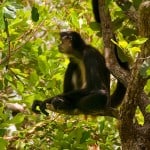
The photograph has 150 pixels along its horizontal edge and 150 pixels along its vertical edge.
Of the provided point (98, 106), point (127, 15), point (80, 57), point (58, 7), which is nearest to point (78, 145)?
point (98, 106)

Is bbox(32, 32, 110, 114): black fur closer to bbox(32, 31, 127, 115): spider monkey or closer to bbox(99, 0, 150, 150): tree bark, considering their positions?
bbox(32, 31, 127, 115): spider monkey

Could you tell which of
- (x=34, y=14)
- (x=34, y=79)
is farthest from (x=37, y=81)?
(x=34, y=14)

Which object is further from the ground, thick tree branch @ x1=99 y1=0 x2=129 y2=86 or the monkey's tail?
thick tree branch @ x1=99 y1=0 x2=129 y2=86

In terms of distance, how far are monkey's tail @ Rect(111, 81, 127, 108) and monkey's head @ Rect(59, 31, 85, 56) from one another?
0.49 meters

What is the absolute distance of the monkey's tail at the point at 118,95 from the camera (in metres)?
3.13

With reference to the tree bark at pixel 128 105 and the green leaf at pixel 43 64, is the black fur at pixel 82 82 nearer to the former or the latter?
the green leaf at pixel 43 64

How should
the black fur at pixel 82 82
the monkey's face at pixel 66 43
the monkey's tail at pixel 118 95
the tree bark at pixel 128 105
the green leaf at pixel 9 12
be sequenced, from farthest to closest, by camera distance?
the monkey's face at pixel 66 43 → the monkey's tail at pixel 118 95 → the black fur at pixel 82 82 → the tree bark at pixel 128 105 → the green leaf at pixel 9 12

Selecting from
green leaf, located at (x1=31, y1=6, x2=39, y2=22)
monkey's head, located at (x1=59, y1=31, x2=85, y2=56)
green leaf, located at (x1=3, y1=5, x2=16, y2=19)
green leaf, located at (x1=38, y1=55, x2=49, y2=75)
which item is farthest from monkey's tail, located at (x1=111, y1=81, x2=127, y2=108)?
green leaf, located at (x1=3, y1=5, x2=16, y2=19)

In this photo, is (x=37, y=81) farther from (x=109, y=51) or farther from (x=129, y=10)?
(x=129, y=10)

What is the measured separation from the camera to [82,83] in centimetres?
352

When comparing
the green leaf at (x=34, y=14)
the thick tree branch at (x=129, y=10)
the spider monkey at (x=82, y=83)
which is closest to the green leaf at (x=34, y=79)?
the spider monkey at (x=82, y=83)

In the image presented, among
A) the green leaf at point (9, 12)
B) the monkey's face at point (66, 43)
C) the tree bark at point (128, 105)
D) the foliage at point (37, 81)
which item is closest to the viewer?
the green leaf at point (9, 12)

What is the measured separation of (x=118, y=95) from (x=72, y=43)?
1.98ft

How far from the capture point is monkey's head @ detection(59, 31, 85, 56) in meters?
3.45
